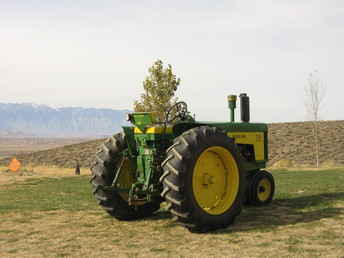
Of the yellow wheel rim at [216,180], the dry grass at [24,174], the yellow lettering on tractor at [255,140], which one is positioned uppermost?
the yellow lettering on tractor at [255,140]

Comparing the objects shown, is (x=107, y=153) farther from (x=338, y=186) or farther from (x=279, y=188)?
(x=338, y=186)

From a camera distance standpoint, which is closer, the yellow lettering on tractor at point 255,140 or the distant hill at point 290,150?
the yellow lettering on tractor at point 255,140

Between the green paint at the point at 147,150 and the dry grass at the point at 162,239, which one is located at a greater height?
the green paint at the point at 147,150

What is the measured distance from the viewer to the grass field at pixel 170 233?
6379 mm

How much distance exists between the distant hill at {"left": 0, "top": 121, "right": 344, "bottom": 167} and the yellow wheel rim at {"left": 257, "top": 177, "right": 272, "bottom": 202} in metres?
21.0

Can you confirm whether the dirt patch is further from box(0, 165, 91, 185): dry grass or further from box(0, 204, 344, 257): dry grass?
box(0, 165, 91, 185): dry grass

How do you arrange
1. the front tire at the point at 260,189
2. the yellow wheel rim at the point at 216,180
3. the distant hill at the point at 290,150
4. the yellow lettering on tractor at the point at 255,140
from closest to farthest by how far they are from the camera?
the yellow wheel rim at the point at 216,180 < the yellow lettering on tractor at the point at 255,140 < the front tire at the point at 260,189 < the distant hill at the point at 290,150

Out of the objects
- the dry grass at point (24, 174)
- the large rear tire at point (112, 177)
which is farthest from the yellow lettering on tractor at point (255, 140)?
the dry grass at point (24, 174)

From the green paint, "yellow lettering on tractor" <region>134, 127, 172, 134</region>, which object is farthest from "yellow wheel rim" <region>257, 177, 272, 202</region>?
"yellow lettering on tractor" <region>134, 127, 172, 134</region>

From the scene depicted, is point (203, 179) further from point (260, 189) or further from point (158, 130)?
point (260, 189)

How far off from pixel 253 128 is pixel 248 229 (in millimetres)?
2952

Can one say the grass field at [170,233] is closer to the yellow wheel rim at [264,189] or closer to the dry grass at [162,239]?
the dry grass at [162,239]

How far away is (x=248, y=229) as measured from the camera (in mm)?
7621

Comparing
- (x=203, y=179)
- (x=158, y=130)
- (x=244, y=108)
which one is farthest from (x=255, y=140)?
(x=158, y=130)
